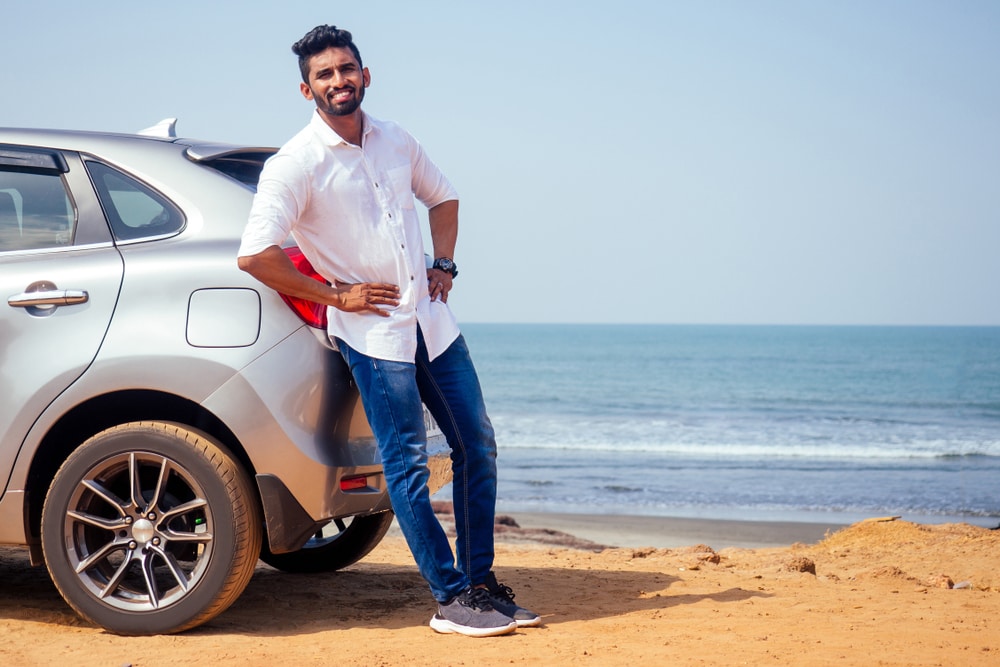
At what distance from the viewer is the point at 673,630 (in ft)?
12.5

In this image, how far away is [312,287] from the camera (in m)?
3.55

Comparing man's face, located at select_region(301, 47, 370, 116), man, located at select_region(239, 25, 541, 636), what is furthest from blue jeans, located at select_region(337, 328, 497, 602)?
man's face, located at select_region(301, 47, 370, 116)

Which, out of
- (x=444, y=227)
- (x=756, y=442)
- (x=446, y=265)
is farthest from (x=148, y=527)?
(x=756, y=442)

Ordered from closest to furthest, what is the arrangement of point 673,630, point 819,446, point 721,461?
point 673,630, point 721,461, point 819,446

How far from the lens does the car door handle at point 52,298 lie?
3662 millimetres

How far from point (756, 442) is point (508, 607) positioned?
66.7 feet

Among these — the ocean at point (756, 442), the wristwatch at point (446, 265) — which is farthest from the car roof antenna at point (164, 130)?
the ocean at point (756, 442)

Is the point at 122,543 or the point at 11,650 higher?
the point at 122,543

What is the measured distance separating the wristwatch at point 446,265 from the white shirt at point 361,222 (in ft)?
0.70

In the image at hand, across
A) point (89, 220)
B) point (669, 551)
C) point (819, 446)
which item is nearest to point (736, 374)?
point (819, 446)

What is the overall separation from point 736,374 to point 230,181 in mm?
53451

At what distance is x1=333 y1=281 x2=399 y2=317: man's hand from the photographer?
141 inches

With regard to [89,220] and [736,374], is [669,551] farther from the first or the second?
[736,374]

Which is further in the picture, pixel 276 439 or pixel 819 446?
pixel 819 446
